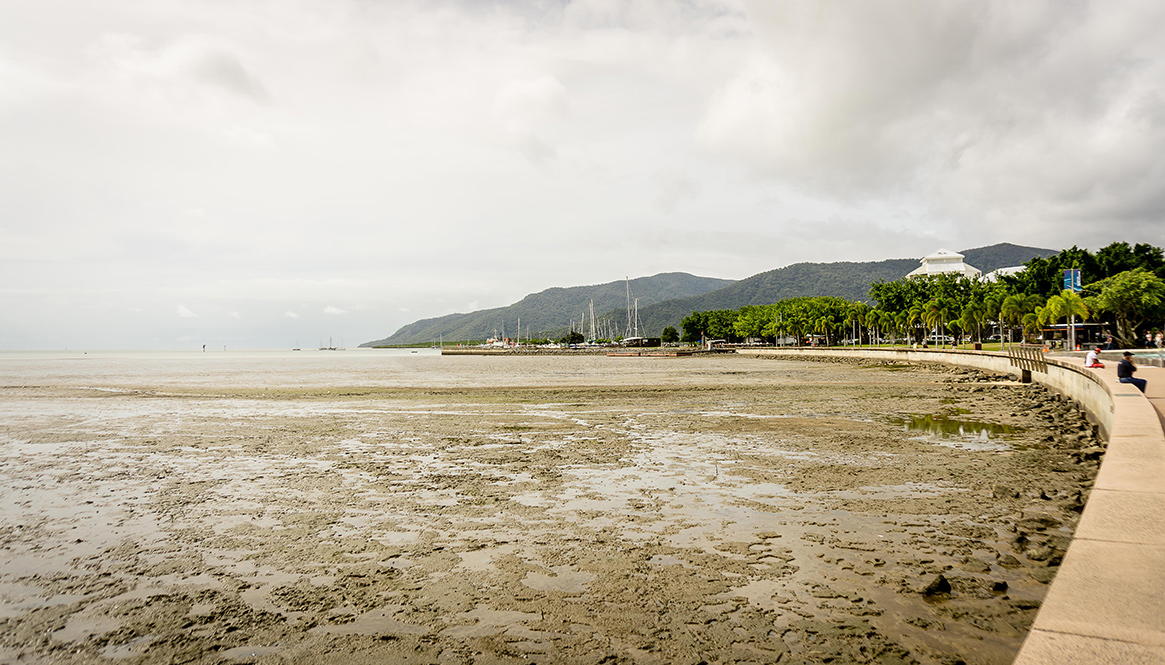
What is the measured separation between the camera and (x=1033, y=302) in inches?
3219

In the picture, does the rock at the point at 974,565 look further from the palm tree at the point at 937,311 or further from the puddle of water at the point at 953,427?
the palm tree at the point at 937,311

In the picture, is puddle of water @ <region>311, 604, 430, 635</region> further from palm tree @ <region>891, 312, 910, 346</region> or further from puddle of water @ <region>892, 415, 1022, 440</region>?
palm tree @ <region>891, 312, 910, 346</region>

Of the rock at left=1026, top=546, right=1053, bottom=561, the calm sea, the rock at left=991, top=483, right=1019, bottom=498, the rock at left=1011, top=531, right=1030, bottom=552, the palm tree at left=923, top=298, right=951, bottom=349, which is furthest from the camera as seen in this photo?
the palm tree at left=923, top=298, right=951, bottom=349

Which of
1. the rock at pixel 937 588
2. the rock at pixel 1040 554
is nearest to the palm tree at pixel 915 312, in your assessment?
the rock at pixel 1040 554

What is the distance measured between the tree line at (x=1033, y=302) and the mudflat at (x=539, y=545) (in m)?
56.4

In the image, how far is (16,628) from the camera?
6426 millimetres

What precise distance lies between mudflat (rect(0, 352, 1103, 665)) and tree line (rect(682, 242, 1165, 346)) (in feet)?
185

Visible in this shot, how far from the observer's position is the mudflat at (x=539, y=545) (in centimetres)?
606

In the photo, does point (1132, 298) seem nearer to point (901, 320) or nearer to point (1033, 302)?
point (1033, 302)

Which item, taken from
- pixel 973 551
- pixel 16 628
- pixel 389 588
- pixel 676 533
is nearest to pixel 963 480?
pixel 973 551

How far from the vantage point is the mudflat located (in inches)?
239

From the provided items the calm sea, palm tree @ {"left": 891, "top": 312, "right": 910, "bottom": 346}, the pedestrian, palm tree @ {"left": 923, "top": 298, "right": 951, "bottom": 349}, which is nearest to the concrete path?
→ the pedestrian

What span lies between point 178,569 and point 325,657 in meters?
3.68

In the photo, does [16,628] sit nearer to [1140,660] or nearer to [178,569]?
[178,569]
